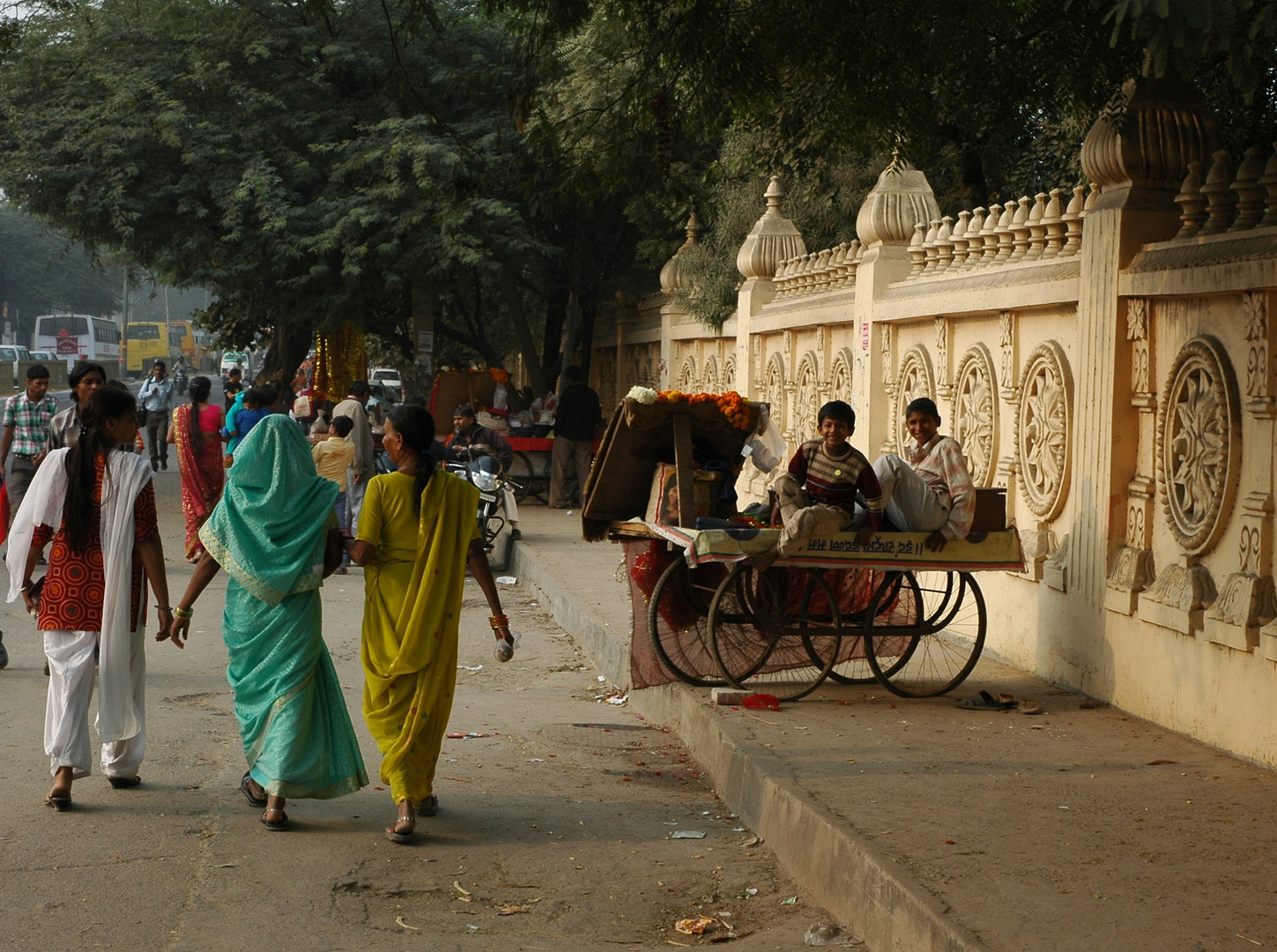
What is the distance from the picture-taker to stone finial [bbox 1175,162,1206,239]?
6.67 metres

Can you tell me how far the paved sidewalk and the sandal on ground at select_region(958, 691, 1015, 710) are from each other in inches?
3.3

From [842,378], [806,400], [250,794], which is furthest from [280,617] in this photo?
[806,400]

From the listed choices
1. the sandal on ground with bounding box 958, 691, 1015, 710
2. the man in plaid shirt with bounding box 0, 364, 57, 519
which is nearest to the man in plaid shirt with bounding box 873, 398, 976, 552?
the sandal on ground with bounding box 958, 691, 1015, 710

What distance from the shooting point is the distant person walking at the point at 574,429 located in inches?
684

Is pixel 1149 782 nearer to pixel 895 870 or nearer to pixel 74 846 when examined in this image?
pixel 895 870

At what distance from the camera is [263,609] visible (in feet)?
17.9

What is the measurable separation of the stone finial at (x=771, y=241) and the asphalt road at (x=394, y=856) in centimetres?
751

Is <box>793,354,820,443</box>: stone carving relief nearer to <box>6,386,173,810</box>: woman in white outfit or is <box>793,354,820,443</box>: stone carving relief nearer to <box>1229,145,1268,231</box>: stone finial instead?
<box>1229,145,1268,231</box>: stone finial

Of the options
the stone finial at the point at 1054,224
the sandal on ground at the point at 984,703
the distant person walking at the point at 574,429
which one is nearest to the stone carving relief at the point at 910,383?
the stone finial at the point at 1054,224

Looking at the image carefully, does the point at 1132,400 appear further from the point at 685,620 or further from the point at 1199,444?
the point at 685,620

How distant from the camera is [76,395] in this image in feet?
29.2

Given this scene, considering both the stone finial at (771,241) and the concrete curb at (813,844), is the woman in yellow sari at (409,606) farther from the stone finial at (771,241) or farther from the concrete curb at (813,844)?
the stone finial at (771,241)

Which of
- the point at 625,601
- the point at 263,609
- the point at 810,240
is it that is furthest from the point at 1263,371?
the point at 810,240

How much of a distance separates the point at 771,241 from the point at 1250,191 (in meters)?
8.30
